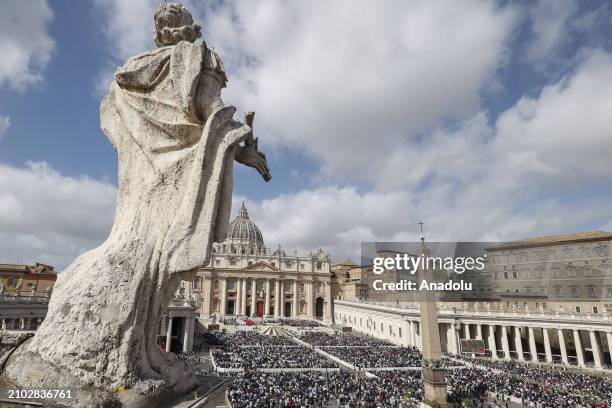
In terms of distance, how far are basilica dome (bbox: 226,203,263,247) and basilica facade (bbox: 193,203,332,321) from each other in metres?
5.31

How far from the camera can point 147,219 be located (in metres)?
4.34

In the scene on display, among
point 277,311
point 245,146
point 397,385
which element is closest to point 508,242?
point 397,385

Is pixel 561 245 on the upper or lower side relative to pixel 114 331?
upper

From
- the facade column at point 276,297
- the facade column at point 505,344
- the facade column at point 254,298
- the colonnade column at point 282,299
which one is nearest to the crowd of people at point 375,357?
the facade column at point 505,344

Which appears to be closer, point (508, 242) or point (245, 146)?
point (245, 146)

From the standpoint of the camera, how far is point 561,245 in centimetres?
4475

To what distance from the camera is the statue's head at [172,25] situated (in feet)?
16.9

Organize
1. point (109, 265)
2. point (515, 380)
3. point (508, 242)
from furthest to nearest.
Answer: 1. point (508, 242)
2. point (515, 380)
3. point (109, 265)

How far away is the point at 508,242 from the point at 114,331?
57201 millimetres

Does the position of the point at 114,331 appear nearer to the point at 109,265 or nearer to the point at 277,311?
the point at 109,265

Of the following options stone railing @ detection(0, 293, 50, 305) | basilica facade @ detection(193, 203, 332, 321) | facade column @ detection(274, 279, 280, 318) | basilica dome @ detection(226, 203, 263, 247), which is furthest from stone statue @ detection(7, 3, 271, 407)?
basilica dome @ detection(226, 203, 263, 247)

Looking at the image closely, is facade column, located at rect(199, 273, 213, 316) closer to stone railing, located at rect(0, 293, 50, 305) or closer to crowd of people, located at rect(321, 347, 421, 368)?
crowd of people, located at rect(321, 347, 421, 368)

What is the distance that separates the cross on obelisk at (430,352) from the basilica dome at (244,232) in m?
77.5

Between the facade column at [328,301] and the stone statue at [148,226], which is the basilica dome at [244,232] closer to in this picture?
the facade column at [328,301]
